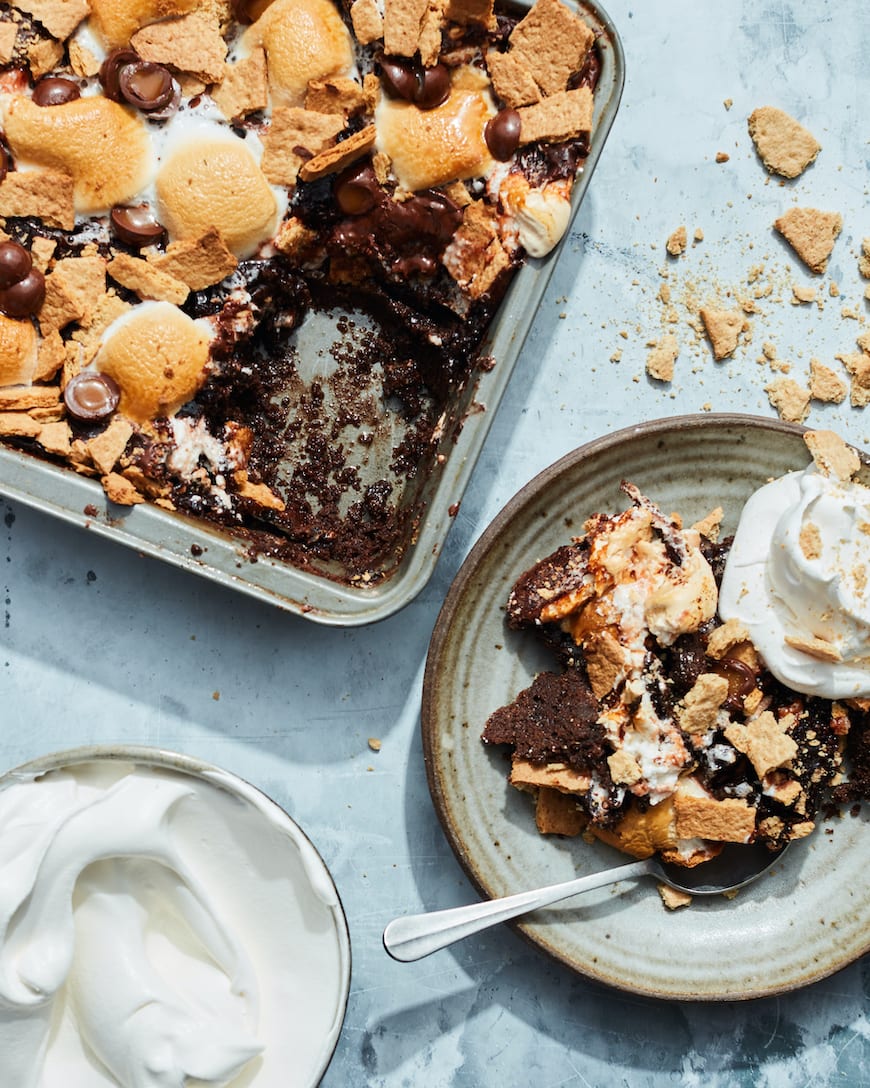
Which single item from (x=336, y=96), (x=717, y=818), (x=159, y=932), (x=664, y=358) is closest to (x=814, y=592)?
(x=717, y=818)

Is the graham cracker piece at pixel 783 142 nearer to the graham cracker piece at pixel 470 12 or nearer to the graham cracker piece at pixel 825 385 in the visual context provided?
the graham cracker piece at pixel 825 385

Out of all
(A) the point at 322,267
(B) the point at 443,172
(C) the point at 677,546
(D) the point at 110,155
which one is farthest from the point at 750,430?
(D) the point at 110,155

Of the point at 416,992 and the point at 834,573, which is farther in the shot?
the point at 416,992

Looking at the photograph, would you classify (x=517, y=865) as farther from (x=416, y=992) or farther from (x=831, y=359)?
(x=831, y=359)

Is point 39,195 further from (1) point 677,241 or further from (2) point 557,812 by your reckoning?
(2) point 557,812

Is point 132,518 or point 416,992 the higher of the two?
point 132,518

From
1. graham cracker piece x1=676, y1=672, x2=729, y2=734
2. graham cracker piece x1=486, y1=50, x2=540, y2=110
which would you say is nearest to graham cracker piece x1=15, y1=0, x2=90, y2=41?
graham cracker piece x1=486, y1=50, x2=540, y2=110
